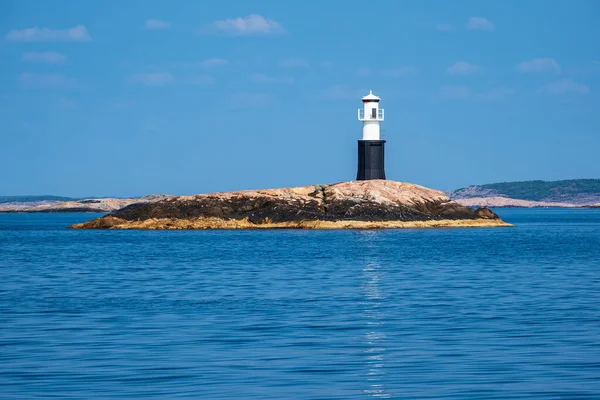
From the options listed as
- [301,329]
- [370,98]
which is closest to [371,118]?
[370,98]

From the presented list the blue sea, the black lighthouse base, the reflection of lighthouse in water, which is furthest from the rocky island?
the reflection of lighthouse in water

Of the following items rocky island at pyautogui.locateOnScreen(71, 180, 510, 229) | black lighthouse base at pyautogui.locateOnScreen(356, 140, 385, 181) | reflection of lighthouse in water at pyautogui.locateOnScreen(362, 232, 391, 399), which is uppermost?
black lighthouse base at pyautogui.locateOnScreen(356, 140, 385, 181)

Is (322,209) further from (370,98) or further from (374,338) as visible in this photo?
(374,338)

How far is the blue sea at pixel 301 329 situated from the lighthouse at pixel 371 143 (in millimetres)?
29861

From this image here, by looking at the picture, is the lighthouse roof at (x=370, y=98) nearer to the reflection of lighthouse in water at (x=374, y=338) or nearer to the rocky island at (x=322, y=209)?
the rocky island at (x=322, y=209)

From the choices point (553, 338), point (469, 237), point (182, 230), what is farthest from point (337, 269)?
point (182, 230)

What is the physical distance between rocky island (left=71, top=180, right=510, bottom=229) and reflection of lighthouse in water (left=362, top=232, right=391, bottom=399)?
106 feet

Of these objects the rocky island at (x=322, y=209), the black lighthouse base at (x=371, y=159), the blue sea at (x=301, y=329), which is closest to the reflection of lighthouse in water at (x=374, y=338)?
the blue sea at (x=301, y=329)

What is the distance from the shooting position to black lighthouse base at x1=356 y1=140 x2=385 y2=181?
69125 millimetres

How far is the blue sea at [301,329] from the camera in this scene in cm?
1391

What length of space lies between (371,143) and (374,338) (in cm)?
5119

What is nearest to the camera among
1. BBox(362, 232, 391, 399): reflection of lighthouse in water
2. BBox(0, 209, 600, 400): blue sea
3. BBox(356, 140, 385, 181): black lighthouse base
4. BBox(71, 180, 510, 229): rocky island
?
BBox(362, 232, 391, 399): reflection of lighthouse in water

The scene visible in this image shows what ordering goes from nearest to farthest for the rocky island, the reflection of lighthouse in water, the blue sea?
the reflection of lighthouse in water, the blue sea, the rocky island

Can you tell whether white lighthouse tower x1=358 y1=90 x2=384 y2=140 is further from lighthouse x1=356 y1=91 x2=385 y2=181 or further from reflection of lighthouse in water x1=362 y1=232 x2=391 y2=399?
reflection of lighthouse in water x1=362 y1=232 x2=391 y2=399
